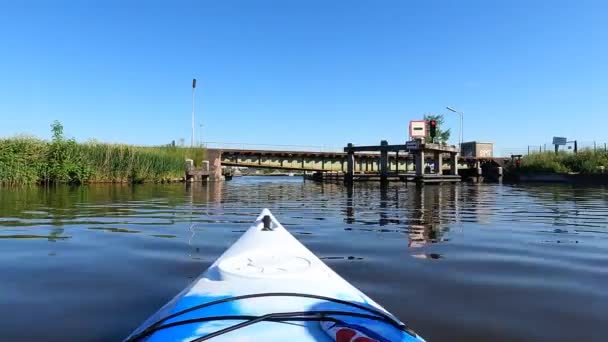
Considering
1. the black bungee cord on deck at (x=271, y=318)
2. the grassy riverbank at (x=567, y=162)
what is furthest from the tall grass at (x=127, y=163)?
the grassy riverbank at (x=567, y=162)

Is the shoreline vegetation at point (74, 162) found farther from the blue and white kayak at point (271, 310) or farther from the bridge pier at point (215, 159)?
the blue and white kayak at point (271, 310)

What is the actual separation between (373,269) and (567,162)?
132 feet

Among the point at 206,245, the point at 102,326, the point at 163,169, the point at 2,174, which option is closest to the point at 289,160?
the point at 163,169

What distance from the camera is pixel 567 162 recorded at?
3844cm

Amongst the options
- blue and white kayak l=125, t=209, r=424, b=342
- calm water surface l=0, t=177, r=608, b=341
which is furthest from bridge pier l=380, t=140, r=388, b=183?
blue and white kayak l=125, t=209, r=424, b=342

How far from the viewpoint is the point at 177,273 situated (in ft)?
14.9

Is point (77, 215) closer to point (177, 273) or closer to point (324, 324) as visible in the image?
point (177, 273)

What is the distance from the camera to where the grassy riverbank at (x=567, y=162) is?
35438 mm

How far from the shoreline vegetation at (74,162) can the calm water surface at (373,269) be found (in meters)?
16.3

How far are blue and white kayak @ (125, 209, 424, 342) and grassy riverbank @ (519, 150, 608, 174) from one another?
38657 mm

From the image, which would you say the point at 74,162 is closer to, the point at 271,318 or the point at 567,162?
the point at 271,318

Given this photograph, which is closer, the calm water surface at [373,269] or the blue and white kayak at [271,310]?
the blue and white kayak at [271,310]

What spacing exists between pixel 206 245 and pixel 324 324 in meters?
4.56

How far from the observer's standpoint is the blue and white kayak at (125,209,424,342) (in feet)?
6.04
